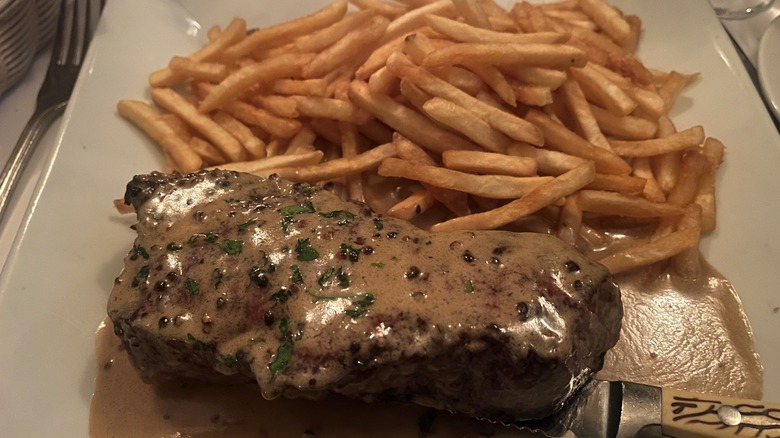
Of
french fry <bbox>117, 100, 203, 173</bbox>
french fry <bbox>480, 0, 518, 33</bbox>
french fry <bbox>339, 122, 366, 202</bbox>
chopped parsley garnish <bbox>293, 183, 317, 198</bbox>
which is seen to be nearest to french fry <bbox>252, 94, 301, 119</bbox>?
french fry <bbox>339, 122, 366, 202</bbox>

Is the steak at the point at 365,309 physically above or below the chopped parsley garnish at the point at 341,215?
below

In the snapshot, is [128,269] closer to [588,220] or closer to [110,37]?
[110,37]

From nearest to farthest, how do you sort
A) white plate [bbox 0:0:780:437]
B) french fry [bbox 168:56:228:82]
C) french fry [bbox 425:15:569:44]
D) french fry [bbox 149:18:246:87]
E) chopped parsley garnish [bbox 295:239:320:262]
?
chopped parsley garnish [bbox 295:239:320:262] → white plate [bbox 0:0:780:437] → french fry [bbox 425:15:569:44] → french fry [bbox 168:56:228:82] → french fry [bbox 149:18:246:87]

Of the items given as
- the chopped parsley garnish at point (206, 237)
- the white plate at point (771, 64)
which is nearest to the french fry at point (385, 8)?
the chopped parsley garnish at point (206, 237)

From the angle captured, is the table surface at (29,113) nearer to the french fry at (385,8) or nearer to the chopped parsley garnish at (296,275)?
the chopped parsley garnish at (296,275)

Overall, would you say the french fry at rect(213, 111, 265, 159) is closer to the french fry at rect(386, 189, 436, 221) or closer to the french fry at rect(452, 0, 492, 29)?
the french fry at rect(386, 189, 436, 221)

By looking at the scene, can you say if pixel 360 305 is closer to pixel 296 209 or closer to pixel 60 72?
pixel 296 209
